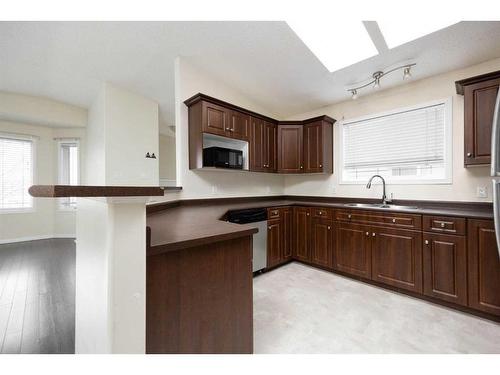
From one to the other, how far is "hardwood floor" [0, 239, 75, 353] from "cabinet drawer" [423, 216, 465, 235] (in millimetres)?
3129

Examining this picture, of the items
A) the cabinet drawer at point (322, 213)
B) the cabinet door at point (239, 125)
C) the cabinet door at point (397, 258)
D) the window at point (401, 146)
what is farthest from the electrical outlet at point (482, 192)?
the cabinet door at point (239, 125)

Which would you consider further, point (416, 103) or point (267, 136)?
point (267, 136)

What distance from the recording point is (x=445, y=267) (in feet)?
6.63

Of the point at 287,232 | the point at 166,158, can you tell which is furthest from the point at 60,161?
the point at 287,232

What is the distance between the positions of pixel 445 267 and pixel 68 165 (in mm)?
6943

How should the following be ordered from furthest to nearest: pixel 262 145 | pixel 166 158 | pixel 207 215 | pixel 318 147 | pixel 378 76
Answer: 1. pixel 166 158
2. pixel 318 147
3. pixel 262 145
4. pixel 378 76
5. pixel 207 215

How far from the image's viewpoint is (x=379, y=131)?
3.07 metres

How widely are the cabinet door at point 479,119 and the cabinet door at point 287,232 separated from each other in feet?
6.63

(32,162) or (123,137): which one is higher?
(123,137)

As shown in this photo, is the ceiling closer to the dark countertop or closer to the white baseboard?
the dark countertop

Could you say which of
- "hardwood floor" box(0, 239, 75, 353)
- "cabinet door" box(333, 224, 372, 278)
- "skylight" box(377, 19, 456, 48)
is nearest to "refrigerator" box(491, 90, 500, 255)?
"skylight" box(377, 19, 456, 48)

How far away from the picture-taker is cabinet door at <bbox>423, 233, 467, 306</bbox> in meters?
1.94

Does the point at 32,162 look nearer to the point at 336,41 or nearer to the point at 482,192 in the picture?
the point at 336,41
